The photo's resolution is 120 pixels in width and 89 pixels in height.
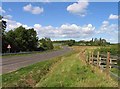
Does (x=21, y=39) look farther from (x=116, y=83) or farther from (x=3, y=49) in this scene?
(x=116, y=83)

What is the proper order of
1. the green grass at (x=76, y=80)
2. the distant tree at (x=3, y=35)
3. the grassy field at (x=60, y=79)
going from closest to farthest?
the green grass at (x=76, y=80), the grassy field at (x=60, y=79), the distant tree at (x=3, y=35)

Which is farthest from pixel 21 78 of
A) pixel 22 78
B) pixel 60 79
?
pixel 60 79

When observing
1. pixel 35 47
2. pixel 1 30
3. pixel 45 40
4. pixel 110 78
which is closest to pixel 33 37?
pixel 35 47

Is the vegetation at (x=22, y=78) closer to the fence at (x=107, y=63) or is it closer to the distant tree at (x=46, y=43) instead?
the fence at (x=107, y=63)

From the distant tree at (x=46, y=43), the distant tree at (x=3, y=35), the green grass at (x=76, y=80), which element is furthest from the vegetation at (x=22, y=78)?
the distant tree at (x=46, y=43)

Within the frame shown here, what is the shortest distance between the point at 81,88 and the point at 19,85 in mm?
3057

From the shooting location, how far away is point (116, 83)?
12.8 meters

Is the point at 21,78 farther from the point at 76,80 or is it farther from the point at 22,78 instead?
the point at 76,80

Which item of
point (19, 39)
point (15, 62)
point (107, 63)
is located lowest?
point (15, 62)

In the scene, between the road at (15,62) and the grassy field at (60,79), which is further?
the road at (15,62)

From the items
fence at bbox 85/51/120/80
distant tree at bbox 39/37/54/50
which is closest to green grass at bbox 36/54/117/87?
fence at bbox 85/51/120/80

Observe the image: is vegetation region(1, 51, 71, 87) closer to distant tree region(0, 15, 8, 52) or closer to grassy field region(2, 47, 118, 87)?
grassy field region(2, 47, 118, 87)

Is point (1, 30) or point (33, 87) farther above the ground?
point (1, 30)

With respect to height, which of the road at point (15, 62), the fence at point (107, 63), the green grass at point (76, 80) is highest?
the fence at point (107, 63)
